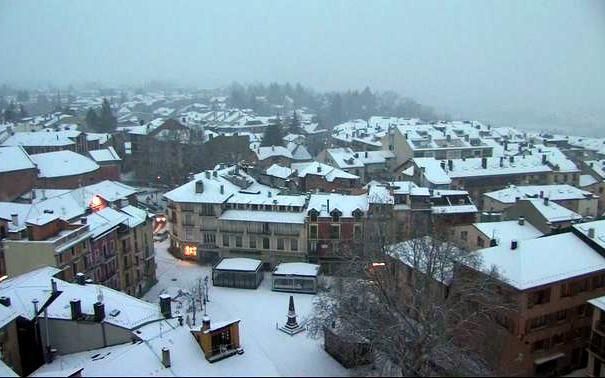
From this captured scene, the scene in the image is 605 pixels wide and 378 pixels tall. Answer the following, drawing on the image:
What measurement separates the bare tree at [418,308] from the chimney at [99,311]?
18.5ft

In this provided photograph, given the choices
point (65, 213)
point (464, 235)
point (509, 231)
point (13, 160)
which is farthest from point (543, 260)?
point (13, 160)

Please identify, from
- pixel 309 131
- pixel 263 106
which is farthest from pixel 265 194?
pixel 263 106

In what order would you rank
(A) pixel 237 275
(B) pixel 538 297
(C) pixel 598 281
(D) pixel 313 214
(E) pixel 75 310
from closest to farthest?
1. (E) pixel 75 310
2. (B) pixel 538 297
3. (C) pixel 598 281
4. (A) pixel 237 275
5. (D) pixel 313 214

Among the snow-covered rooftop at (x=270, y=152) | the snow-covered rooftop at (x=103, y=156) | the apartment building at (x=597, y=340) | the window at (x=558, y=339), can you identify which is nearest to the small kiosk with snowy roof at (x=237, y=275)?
the window at (x=558, y=339)

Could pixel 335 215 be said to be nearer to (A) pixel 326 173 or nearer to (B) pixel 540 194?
(A) pixel 326 173

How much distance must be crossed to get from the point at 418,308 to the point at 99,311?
26.5 feet

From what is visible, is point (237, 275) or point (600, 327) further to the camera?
point (237, 275)

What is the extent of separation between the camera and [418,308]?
13703mm

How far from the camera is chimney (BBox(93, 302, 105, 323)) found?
13.9m

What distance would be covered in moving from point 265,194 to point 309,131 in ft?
118

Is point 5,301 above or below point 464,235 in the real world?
above

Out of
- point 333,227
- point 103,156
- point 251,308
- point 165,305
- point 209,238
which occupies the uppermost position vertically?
point 103,156

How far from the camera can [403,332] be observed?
1282cm

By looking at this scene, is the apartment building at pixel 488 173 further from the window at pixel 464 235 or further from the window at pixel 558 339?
the window at pixel 558 339
